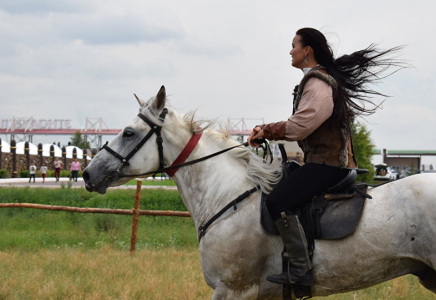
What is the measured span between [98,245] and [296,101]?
345 inches

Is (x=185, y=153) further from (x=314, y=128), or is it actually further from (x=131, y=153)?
(x=314, y=128)

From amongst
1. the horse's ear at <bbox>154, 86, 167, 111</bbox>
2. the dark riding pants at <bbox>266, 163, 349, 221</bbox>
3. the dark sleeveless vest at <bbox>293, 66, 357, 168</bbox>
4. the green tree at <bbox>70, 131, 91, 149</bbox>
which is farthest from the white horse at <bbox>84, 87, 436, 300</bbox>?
the green tree at <bbox>70, 131, 91, 149</bbox>

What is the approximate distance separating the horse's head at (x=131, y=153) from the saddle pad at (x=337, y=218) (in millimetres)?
1242

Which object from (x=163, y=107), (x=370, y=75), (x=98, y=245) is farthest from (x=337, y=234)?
(x=98, y=245)

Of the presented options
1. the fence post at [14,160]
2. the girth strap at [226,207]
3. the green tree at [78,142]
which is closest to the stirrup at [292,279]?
the girth strap at [226,207]

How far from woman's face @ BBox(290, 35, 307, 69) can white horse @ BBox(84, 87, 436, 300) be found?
964mm

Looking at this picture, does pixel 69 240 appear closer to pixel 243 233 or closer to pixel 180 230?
pixel 180 230

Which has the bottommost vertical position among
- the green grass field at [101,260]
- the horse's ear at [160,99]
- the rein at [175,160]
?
the green grass field at [101,260]

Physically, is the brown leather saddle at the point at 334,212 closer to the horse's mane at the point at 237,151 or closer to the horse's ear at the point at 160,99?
the horse's mane at the point at 237,151

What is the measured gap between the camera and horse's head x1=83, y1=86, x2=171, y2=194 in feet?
14.5

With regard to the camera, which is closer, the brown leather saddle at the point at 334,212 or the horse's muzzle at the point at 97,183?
the brown leather saddle at the point at 334,212

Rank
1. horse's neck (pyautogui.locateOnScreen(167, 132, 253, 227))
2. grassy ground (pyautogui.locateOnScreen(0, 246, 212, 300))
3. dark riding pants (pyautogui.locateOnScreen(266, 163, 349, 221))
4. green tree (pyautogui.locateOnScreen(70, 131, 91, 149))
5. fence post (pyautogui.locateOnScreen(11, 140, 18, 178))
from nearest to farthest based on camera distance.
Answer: dark riding pants (pyautogui.locateOnScreen(266, 163, 349, 221)) → horse's neck (pyautogui.locateOnScreen(167, 132, 253, 227)) → grassy ground (pyautogui.locateOnScreen(0, 246, 212, 300)) → fence post (pyautogui.locateOnScreen(11, 140, 18, 178)) → green tree (pyautogui.locateOnScreen(70, 131, 91, 149))

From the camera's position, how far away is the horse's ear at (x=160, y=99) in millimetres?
4412

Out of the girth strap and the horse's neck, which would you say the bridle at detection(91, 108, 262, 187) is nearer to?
the horse's neck
